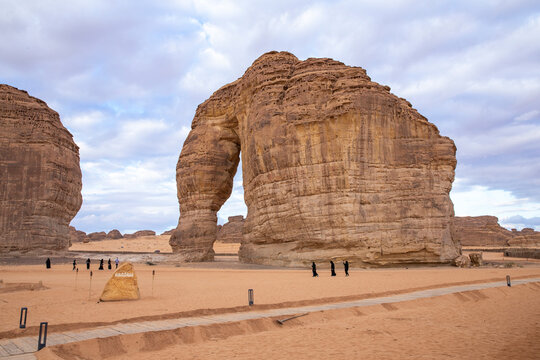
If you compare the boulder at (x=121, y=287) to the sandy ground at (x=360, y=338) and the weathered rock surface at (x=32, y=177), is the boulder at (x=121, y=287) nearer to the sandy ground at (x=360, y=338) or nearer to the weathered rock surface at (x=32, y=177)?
the sandy ground at (x=360, y=338)

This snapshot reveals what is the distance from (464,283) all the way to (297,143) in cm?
1615

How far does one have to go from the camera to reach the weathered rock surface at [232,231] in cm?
8156

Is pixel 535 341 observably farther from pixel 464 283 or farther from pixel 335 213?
pixel 335 213

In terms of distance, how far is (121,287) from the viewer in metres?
13.7

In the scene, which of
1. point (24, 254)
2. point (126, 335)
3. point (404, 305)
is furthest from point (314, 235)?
point (24, 254)

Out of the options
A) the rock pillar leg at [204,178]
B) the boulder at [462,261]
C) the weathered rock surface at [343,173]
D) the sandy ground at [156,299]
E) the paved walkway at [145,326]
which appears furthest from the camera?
the rock pillar leg at [204,178]

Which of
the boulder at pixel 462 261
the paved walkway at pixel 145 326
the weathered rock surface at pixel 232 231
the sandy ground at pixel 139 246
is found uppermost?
the weathered rock surface at pixel 232 231

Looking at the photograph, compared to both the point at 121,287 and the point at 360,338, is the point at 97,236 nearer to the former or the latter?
the point at 121,287

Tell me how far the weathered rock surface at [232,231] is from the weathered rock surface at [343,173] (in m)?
47.9

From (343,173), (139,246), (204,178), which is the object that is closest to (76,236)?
(139,246)

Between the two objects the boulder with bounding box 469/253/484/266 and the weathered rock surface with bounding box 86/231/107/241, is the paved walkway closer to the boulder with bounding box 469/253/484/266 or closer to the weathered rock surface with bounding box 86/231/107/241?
the boulder with bounding box 469/253/484/266

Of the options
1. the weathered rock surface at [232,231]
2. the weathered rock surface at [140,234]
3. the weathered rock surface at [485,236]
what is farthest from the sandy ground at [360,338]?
the weathered rock surface at [140,234]

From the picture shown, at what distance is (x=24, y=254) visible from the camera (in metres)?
38.7

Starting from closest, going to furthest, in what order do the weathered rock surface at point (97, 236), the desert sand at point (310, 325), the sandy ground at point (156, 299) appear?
the desert sand at point (310, 325)
the sandy ground at point (156, 299)
the weathered rock surface at point (97, 236)
